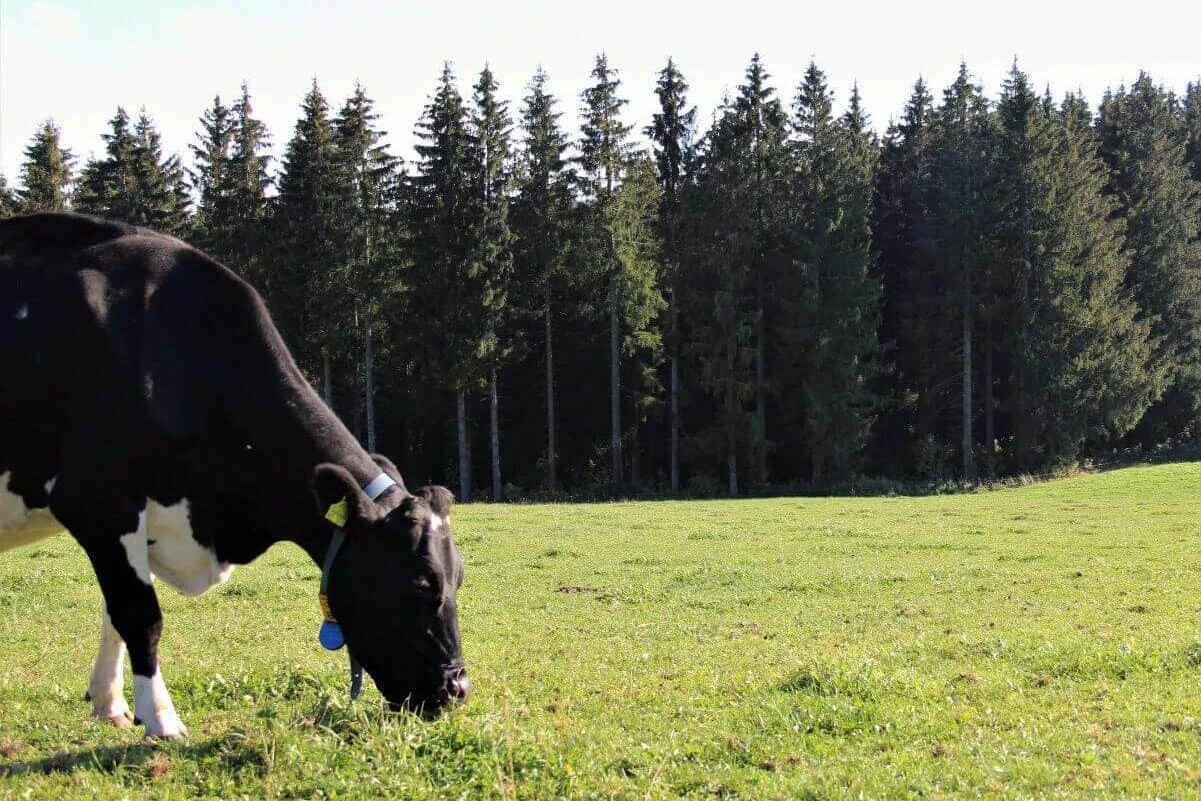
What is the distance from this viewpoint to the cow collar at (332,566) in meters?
5.16

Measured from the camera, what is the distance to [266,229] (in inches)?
1838

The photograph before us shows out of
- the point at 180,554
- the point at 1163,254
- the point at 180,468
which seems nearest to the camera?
the point at 180,468

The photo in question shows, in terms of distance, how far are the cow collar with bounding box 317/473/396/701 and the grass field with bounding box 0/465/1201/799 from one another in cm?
21

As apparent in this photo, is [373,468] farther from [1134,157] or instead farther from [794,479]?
[1134,157]

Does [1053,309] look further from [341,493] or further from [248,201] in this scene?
[341,493]

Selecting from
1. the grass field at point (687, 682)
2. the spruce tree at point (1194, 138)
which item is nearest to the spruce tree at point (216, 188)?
the grass field at point (687, 682)

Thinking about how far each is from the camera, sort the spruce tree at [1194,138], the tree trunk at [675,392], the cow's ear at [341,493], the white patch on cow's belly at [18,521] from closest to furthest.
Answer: the cow's ear at [341,493]
the white patch on cow's belly at [18,521]
the tree trunk at [675,392]
the spruce tree at [1194,138]

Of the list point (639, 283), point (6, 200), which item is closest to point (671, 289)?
point (639, 283)

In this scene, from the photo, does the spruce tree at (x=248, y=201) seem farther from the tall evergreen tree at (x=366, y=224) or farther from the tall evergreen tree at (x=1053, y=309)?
the tall evergreen tree at (x=1053, y=309)

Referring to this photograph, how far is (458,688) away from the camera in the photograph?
16.9ft

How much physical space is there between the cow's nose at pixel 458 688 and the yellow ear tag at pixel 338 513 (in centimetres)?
97

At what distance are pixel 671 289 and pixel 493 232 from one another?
9.05 m

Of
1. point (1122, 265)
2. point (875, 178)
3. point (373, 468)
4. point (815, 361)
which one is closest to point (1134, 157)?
point (1122, 265)

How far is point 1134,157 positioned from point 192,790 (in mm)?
61156
